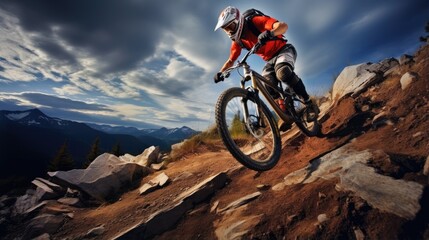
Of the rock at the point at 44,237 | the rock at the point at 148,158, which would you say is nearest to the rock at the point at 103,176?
the rock at the point at 148,158

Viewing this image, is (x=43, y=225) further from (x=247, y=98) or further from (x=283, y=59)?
(x=283, y=59)

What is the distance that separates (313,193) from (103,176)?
269 inches

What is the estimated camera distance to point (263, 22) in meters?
A: 5.20

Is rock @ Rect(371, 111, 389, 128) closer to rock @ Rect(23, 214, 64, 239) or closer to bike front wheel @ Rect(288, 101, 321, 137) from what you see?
bike front wheel @ Rect(288, 101, 321, 137)

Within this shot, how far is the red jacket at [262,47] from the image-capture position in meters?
5.19

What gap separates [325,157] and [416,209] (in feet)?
6.82

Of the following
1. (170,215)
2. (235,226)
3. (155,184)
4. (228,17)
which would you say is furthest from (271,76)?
(155,184)

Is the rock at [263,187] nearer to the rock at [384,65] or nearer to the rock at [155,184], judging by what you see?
the rock at [155,184]

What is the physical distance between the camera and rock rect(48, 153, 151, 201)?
775 cm

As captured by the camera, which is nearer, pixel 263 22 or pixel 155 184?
→ pixel 263 22

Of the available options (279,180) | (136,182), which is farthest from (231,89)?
(136,182)

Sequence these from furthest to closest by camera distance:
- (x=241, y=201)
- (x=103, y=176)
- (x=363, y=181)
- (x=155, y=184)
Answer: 1. (x=103, y=176)
2. (x=155, y=184)
3. (x=241, y=201)
4. (x=363, y=181)

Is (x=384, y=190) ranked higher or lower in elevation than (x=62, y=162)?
higher

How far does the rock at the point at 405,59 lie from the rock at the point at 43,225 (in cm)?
1186
